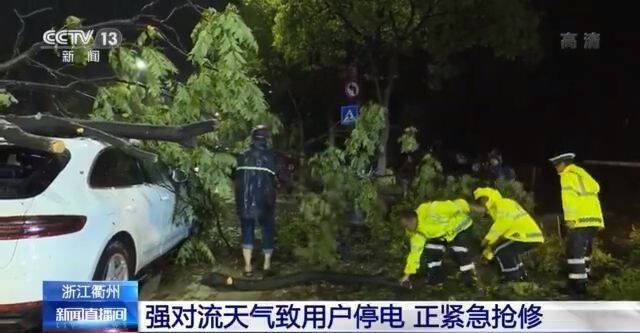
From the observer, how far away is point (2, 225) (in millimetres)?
2967

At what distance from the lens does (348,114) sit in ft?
10.8

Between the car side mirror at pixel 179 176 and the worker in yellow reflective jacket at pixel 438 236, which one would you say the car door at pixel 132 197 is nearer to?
the car side mirror at pixel 179 176

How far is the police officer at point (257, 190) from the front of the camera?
330cm

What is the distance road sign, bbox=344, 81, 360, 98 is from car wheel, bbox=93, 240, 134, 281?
1.45 m

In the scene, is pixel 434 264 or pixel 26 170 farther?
pixel 434 264

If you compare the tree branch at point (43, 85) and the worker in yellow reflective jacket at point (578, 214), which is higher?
the tree branch at point (43, 85)

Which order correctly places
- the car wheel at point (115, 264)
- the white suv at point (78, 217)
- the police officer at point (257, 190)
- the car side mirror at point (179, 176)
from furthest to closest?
the car side mirror at point (179, 176) < the police officer at point (257, 190) < the car wheel at point (115, 264) < the white suv at point (78, 217)

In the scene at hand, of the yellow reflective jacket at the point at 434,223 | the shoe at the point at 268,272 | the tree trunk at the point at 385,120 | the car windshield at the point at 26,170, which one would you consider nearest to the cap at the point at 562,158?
the yellow reflective jacket at the point at 434,223

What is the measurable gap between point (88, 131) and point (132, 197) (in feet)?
1.38

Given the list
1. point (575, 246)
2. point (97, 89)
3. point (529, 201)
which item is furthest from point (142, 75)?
point (575, 246)

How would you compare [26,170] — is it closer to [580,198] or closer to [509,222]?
[509,222]

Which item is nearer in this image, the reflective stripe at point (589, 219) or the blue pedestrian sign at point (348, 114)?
the blue pedestrian sign at point (348, 114)

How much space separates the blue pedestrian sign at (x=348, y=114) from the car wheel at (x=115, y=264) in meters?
1.35

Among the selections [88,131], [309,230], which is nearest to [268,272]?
[309,230]
